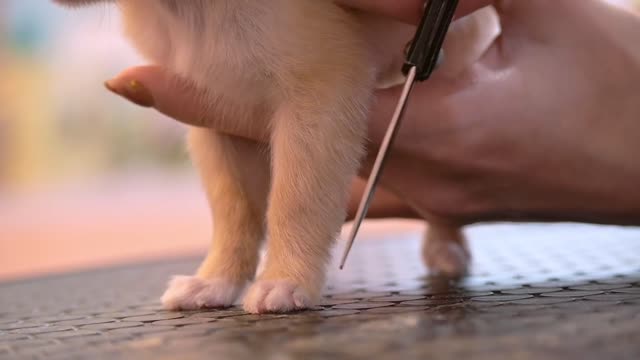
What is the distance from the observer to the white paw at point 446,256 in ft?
3.41

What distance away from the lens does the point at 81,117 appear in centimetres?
227

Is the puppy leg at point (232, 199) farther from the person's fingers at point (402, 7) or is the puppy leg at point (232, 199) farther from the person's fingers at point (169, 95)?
the person's fingers at point (402, 7)

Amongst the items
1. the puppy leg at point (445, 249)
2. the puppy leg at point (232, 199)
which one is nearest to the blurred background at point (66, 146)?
the puppy leg at point (445, 249)

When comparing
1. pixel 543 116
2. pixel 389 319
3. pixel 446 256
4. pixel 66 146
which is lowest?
pixel 389 319

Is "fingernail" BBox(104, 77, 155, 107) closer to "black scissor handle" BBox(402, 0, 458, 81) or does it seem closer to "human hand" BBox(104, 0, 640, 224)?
"human hand" BBox(104, 0, 640, 224)

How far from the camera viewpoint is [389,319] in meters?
0.51

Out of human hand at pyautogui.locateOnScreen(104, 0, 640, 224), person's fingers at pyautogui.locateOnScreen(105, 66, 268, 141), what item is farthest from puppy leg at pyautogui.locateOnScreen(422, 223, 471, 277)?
person's fingers at pyautogui.locateOnScreen(105, 66, 268, 141)

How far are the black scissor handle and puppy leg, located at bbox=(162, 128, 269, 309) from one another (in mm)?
257

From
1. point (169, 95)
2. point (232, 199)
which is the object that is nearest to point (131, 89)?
point (169, 95)

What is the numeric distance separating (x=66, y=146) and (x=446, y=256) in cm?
146

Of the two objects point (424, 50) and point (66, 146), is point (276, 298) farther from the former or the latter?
point (66, 146)

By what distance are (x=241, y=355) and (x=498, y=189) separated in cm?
48

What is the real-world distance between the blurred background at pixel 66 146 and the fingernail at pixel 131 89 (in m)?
1.31

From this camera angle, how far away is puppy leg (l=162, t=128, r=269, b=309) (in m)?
0.90
